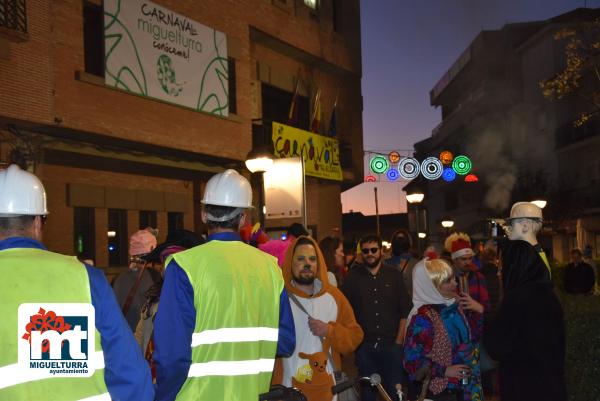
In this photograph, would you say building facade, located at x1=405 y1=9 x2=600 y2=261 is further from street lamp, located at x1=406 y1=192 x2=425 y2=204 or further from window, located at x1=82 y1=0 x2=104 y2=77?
window, located at x1=82 y1=0 x2=104 y2=77

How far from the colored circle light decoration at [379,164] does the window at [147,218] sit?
33.4 ft

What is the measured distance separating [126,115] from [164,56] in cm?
192

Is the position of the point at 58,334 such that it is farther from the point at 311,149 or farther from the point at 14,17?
the point at 311,149

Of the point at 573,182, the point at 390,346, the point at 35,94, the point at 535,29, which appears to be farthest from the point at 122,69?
the point at 535,29

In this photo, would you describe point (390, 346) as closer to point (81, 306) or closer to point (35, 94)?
point (81, 306)

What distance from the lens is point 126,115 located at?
1602 centimetres

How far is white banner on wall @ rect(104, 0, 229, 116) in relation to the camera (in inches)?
Result: 617

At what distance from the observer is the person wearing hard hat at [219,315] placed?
3578mm

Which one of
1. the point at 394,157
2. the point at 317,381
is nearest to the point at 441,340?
the point at 317,381

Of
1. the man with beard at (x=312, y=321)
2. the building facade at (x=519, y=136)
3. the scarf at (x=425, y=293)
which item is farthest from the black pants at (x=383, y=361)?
the building facade at (x=519, y=136)

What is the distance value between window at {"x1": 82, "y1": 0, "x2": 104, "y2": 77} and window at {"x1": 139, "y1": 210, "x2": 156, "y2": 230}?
14.0 ft

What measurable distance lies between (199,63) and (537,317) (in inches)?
584

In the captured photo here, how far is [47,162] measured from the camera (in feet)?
51.9

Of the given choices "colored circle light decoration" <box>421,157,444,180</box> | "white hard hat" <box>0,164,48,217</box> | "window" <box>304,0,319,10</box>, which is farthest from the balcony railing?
"colored circle light decoration" <box>421,157,444,180</box>
